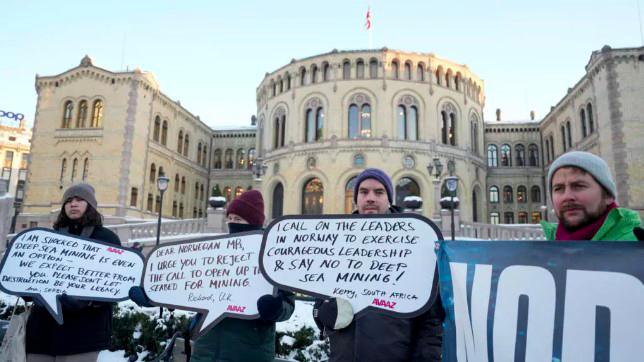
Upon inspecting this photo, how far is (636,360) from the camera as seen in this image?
6.24 feet

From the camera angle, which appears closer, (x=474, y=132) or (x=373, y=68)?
(x=373, y=68)

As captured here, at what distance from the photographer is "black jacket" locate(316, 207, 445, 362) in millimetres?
2422

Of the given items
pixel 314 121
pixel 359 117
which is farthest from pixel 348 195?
pixel 314 121

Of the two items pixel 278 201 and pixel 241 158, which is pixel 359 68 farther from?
pixel 241 158

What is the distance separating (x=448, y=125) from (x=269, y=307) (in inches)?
1255

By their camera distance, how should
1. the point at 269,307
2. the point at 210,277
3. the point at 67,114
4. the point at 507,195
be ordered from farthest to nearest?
1. the point at 507,195
2. the point at 67,114
3. the point at 210,277
4. the point at 269,307

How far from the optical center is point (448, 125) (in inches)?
1273

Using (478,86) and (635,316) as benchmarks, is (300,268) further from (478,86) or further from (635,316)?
(478,86)

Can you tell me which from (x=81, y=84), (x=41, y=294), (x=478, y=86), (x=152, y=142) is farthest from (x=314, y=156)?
(x=41, y=294)

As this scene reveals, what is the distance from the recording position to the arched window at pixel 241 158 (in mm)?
45281

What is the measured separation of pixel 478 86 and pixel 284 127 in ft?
58.5

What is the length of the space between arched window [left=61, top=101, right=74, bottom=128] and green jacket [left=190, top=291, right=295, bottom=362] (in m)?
35.4

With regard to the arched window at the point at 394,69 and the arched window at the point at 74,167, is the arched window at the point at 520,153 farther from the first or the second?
the arched window at the point at 74,167

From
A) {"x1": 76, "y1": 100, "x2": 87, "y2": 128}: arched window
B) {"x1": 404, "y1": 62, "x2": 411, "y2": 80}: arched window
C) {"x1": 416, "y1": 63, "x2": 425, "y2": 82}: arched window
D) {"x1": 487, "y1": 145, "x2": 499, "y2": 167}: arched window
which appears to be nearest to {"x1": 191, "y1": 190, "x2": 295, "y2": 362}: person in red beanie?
{"x1": 404, "y1": 62, "x2": 411, "y2": 80}: arched window
